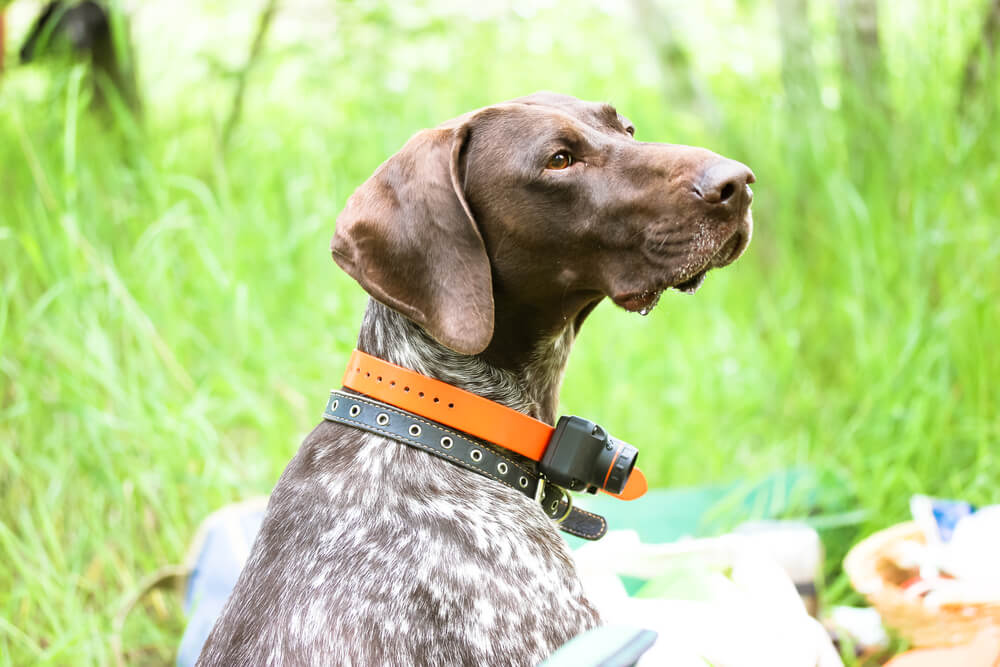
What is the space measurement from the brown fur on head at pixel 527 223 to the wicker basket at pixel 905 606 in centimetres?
112

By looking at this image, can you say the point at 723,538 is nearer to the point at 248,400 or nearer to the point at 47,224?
the point at 248,400

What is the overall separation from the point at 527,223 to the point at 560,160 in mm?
150

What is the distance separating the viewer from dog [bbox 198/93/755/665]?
1.74 meters

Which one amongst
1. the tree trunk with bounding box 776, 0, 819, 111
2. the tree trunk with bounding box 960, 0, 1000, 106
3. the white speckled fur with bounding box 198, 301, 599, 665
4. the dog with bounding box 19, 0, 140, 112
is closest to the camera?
the white speckled fur with bounding box 198, 301, 599, 665

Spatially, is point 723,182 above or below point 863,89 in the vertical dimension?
below

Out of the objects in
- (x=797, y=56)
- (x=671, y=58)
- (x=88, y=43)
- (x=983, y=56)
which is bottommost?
(x=88, y=43)

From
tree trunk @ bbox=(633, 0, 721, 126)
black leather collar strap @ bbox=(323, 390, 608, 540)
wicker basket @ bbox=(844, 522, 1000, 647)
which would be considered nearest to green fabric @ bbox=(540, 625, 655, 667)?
black leather collar strap @ bbox=(323, 390, 608, 540)

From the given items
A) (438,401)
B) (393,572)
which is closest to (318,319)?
(438,401)

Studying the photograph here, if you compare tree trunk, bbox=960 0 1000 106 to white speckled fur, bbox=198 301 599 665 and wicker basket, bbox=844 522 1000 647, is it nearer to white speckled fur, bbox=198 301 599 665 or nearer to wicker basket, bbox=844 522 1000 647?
wicker basket, bbox=844 522 1000 647

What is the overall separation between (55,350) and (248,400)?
69cm

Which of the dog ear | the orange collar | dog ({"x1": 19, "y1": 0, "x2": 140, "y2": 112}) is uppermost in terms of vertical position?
dog ({"x1": 19, "y1": 0, "x2": 140, "y2": 112})

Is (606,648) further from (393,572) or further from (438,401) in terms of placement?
(438,401)

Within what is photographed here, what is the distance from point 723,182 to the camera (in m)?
1.81

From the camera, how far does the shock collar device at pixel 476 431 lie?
1890mm
